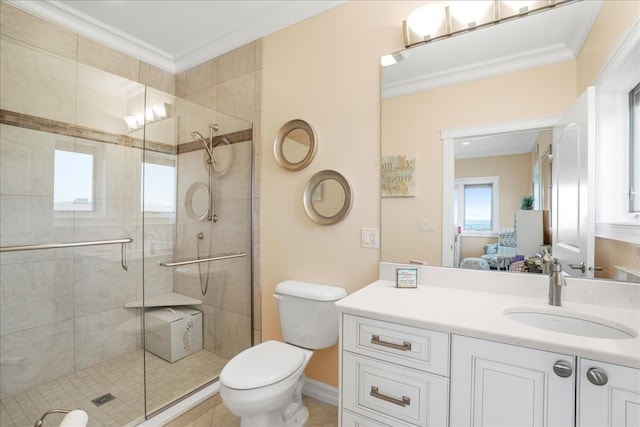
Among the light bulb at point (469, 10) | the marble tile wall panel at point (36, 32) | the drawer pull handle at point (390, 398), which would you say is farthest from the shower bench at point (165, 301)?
the light bulb at point (469, 10)

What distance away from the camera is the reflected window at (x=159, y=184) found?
79.0 inches

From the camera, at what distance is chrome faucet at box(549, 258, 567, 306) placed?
118 centimetres

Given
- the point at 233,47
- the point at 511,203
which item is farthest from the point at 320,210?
the point at 233,47

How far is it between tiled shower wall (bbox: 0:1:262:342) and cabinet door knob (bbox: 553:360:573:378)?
5.80ft

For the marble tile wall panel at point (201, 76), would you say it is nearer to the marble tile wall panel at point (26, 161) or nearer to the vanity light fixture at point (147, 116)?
the vanity light fixture at point (147, 116)

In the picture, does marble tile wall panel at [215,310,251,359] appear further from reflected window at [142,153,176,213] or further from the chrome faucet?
the chrome faucet

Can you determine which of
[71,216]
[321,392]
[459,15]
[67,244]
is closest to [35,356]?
[67,244]

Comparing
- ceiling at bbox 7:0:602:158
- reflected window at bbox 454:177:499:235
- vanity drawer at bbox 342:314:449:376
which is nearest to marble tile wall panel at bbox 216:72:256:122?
ceiling at bbox 7:0:602:158

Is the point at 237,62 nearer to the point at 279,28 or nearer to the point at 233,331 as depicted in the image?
the point at 279,28

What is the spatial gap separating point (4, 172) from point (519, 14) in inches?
110

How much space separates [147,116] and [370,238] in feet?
5.55

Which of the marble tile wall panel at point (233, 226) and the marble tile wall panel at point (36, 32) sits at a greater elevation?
the marble tile wall panel at point (36, 32)

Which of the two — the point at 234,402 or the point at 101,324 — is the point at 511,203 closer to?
the point at 234,402

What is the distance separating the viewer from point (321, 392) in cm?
193
